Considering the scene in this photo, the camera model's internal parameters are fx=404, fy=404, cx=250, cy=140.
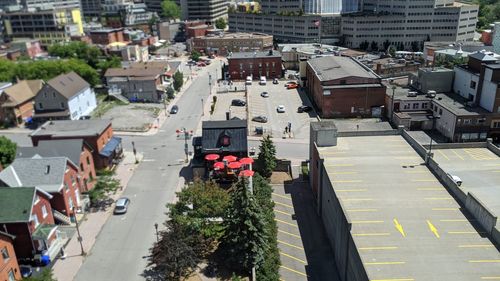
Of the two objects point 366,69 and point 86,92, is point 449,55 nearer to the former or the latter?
point 366,69

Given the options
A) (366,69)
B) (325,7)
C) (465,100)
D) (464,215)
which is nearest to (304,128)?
(366,69)

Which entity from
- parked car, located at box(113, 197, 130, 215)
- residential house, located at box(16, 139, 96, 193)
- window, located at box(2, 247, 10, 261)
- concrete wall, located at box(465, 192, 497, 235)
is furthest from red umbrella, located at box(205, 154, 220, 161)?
concrete wall, located at box(465, 192, 497, 235)

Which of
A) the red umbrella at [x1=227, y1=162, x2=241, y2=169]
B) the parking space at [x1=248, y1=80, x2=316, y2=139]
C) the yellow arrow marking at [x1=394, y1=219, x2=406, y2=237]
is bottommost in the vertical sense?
the parking space at [x1=248, y1=80, x2=316, y2=139]

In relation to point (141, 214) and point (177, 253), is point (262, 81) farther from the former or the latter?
point (177, 253)

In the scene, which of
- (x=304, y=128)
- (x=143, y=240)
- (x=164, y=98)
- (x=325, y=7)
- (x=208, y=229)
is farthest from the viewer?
(x=325, y=7)

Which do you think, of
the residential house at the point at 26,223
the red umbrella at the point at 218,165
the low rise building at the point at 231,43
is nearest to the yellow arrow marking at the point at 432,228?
the red umbrella at the point at 218,165

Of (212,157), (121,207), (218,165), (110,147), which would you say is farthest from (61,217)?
(212,157)

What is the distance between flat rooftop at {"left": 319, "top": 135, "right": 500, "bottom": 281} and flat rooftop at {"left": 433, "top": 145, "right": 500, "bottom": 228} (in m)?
2.38

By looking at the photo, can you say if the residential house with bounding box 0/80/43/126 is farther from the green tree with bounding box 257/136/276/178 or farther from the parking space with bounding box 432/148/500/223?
the parking space with bounding box 432/148/500/223

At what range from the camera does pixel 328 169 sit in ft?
134

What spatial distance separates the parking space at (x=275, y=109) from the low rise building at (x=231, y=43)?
129 ft

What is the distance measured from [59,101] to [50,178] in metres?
36.5

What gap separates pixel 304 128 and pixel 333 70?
49.9 ft

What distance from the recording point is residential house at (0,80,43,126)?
74875mm
